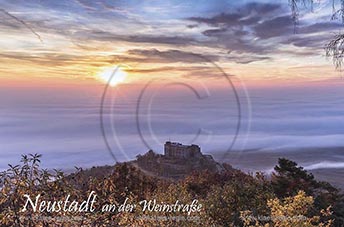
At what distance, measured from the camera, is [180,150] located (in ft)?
35.7

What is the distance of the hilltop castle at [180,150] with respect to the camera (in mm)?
10147

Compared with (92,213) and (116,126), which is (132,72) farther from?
(92,213)

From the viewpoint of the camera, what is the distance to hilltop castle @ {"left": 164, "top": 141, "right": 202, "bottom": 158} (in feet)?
33.3

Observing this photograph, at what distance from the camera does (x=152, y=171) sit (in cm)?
1153

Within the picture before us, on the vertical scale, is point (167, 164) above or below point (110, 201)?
below

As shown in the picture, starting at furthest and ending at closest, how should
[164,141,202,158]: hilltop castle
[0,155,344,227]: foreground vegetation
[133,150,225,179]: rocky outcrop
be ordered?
[133,150,225,179]: rocky outcrop → [164,141,202,158]: hilltop castle → [0,155,344,227]: foreground vegetation

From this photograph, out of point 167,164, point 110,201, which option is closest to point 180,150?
point 167,164

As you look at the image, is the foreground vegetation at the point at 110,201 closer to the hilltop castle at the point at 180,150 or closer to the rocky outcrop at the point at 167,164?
the hilltop castle at the point at 180,150

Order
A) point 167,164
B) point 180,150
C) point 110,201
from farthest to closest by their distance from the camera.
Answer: point 167,164, point 180,150, point 110,201

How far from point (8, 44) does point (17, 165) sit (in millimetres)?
4848

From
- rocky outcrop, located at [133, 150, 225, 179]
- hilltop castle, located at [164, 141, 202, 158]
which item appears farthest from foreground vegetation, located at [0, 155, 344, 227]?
rocky outcrop, located at [133, 150, 225, 179]

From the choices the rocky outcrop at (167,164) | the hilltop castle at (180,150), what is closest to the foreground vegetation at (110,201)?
the hilltop castle at (180,150)

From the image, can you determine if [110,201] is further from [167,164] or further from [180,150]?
[167,164]

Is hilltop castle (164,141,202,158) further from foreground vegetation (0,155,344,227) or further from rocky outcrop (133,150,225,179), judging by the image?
foreground vegetation (0,155,344,227)
